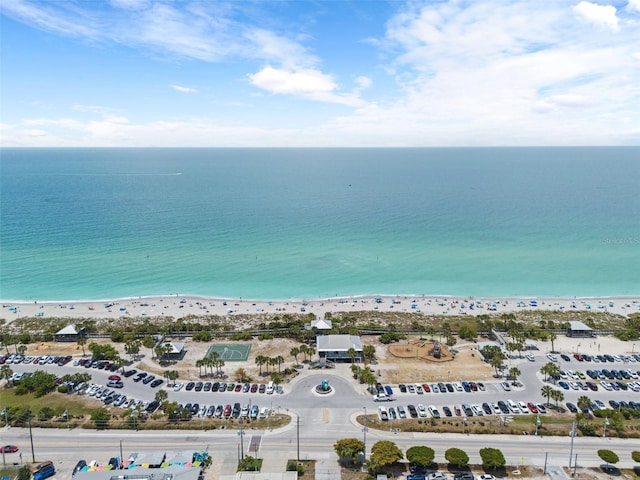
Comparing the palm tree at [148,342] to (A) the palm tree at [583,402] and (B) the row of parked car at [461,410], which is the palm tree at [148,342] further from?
(A) the palm tree at [583,402]

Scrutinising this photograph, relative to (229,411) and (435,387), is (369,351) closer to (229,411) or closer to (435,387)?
(435,387)

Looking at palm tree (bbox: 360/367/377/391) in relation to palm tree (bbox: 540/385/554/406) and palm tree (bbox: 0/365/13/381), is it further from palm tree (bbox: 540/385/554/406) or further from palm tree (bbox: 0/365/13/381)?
palm tree (bbox: 0/365/13/381)

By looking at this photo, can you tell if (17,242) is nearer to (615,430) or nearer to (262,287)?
(262,287)

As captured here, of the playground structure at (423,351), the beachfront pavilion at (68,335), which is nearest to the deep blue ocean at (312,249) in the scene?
the beachfront pavilion at (68,335)

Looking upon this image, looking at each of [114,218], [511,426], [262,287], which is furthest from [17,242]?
[511,426]

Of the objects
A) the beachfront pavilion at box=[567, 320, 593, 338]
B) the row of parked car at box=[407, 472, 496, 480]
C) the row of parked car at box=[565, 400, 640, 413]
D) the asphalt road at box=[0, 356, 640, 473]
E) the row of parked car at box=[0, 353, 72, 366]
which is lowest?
the row of parked car at box=[0, 353, 72, 366]

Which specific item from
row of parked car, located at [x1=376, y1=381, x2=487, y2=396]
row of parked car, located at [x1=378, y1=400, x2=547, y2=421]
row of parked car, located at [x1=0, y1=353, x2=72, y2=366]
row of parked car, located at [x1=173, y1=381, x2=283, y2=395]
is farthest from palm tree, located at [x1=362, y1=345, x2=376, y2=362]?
row of parked car, located at [x1=0, y1=353, x2=72, y2=366]

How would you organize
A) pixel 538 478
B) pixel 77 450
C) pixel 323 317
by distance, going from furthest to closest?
pixel 323 317 < pixel 77 450 < pixel 538 478
